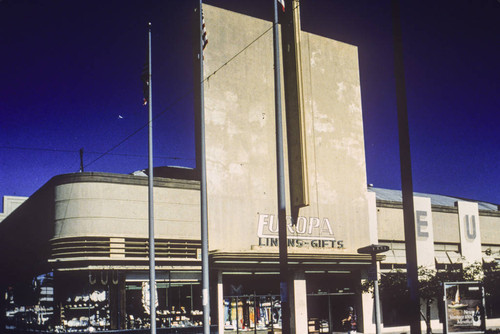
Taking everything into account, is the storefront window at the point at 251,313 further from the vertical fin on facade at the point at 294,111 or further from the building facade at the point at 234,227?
the vertical fin on facade at the point at 294,111

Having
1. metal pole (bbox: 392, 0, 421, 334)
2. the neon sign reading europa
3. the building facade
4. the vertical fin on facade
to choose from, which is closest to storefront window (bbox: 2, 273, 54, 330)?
the building facade

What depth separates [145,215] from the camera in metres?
25.1

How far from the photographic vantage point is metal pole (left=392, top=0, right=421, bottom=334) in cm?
981

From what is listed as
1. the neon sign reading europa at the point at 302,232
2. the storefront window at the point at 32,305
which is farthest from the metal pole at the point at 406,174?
the storefront window at the point at 32,305

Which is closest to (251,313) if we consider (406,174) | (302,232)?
(302,232)

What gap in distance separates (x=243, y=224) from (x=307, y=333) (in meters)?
6.39

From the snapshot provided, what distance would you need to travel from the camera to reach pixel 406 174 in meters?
10.6

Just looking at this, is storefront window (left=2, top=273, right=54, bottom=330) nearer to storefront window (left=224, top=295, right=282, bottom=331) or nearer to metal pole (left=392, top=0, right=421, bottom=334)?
storefront window (left=224, top=295, right=282, bottom=331)

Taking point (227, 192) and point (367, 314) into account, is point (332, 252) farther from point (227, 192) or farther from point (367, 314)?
point (227, 192)

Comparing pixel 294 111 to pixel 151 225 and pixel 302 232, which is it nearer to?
pixel 302 232

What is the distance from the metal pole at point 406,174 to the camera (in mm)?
9812

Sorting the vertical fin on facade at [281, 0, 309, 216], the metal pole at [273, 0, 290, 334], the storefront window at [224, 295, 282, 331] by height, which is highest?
the vertical fin on facade at [281, 0, 309, 216]

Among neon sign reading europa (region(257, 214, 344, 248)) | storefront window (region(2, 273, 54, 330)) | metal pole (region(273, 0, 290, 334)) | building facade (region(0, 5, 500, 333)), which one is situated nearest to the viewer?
metal pole (region(273, 0, 290, 334))

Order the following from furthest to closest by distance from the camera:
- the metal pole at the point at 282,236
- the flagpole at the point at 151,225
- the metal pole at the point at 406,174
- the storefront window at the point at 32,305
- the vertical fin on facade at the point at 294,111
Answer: the vertical fin on facade at the point at 294,111
the storefront window at the point at 32,305
the flagpole at the point at 151,225
the metal pole at the point at 282,236
the metal pole at the point at 406,174
